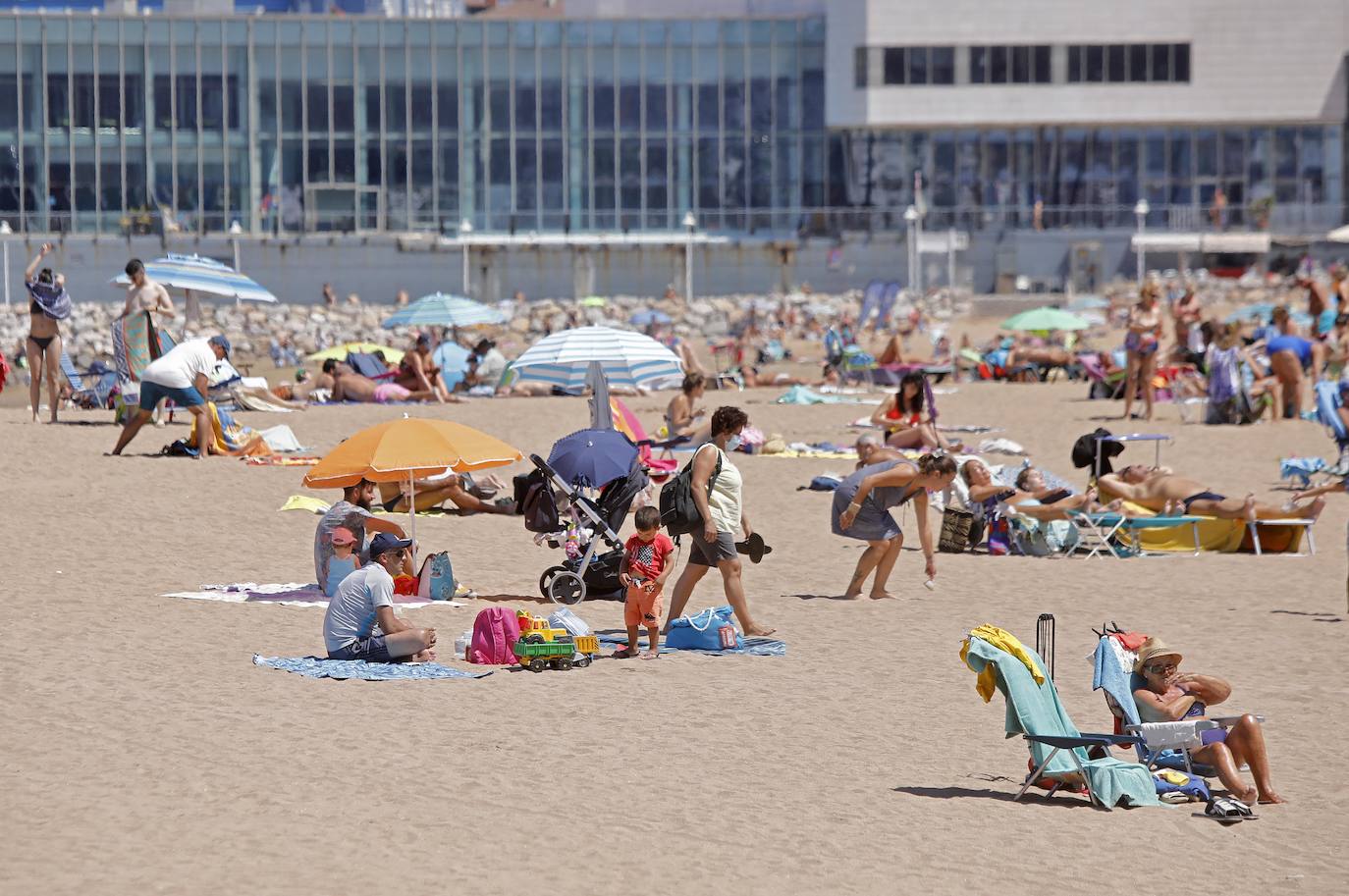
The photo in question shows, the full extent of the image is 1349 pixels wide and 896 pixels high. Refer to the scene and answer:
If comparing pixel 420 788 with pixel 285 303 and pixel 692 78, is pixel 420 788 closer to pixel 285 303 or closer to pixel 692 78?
pixel 285 303

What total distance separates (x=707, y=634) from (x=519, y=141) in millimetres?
51606

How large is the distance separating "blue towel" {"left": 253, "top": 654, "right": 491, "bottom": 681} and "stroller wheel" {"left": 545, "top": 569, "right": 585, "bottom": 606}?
81.4 inches

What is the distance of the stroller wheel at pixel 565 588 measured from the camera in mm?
12469

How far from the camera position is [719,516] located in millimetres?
11508

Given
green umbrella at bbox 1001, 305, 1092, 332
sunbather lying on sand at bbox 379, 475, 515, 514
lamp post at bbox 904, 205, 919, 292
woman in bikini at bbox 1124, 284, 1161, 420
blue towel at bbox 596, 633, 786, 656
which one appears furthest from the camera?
lamp post at bbox 904, 205, 919, 292

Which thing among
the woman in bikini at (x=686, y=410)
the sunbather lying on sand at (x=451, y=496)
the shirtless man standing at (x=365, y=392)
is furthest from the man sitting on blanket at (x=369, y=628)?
the shirtless man standing at (x=365, y=392)

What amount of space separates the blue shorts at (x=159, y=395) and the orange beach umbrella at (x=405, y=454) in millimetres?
6335

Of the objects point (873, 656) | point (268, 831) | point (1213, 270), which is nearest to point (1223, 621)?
point (873, 656)

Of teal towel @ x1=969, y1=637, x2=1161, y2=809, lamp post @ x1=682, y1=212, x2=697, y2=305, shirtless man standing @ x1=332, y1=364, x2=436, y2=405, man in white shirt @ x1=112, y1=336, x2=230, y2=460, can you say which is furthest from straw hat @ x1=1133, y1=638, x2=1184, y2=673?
lamp post @ x1=682, y1=212, x2=697, y2=305

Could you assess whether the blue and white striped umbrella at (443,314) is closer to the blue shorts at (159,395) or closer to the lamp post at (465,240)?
the blue shorts at (159,395)

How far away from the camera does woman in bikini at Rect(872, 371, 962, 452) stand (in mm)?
17938

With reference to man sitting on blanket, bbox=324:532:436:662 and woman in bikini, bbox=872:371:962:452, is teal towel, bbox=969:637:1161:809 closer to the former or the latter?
man sitting on blanket, bbox=324:532:436:662

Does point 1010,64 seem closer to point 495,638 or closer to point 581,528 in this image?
point 581,528

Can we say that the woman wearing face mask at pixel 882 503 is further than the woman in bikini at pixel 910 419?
No
